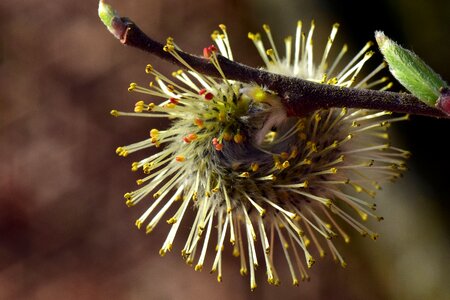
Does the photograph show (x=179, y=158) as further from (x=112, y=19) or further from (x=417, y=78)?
(x=417, y=78)

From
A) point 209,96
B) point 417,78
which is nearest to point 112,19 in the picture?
point 209,96

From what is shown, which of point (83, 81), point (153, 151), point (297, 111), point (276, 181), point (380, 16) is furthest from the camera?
point (83, 81)

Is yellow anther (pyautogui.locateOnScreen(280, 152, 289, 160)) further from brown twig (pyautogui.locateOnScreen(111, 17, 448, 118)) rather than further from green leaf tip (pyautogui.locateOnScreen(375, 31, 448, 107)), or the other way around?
green leaf tip (pyautogui.locateOnScreen(375, 31, 448, 107))

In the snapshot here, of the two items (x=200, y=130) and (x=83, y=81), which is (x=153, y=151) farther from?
(x=200, y=130)

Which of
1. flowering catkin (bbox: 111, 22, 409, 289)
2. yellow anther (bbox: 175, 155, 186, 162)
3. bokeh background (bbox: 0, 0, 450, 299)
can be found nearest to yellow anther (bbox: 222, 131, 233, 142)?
flowering catkin (bbox: 111, 22, 409, 289)

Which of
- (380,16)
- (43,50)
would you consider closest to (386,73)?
(380,16)

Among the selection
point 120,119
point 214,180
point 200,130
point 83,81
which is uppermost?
point 83,81
